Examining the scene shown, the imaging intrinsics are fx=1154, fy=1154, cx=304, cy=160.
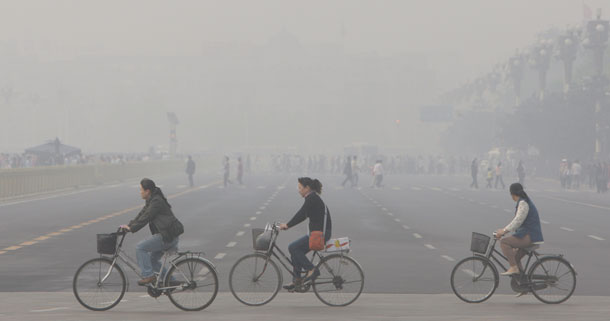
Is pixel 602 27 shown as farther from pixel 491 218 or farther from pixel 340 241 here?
pixel 340 241

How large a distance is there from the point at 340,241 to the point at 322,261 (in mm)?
296

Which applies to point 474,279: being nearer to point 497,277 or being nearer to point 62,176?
point 497,277

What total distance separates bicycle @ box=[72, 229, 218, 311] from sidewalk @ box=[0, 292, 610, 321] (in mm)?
124

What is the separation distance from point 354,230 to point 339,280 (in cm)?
1489

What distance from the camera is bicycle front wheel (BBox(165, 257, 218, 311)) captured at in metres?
12.2

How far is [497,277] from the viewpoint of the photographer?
42.7 ft

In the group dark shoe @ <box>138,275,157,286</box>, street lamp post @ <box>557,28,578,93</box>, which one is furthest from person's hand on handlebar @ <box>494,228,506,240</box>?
street lamp post @ <box>557,28,578,93</box>

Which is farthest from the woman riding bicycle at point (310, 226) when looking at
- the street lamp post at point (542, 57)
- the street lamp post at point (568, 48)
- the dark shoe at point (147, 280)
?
the street lamp post at point (542, 57)

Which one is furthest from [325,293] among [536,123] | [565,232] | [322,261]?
[536,123]

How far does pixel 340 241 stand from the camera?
12688 mm

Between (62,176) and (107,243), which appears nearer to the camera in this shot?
(107,243)

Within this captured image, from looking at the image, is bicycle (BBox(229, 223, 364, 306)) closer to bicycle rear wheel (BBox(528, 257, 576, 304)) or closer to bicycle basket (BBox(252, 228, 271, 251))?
bicycle basket (BBox(252, 228, 271, 251))

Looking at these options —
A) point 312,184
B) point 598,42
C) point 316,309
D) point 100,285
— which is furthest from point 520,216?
point 598,42

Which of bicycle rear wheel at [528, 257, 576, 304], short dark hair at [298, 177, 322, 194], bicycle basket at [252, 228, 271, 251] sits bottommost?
bicycle rear wheel at [528, 257, 576, 304]
